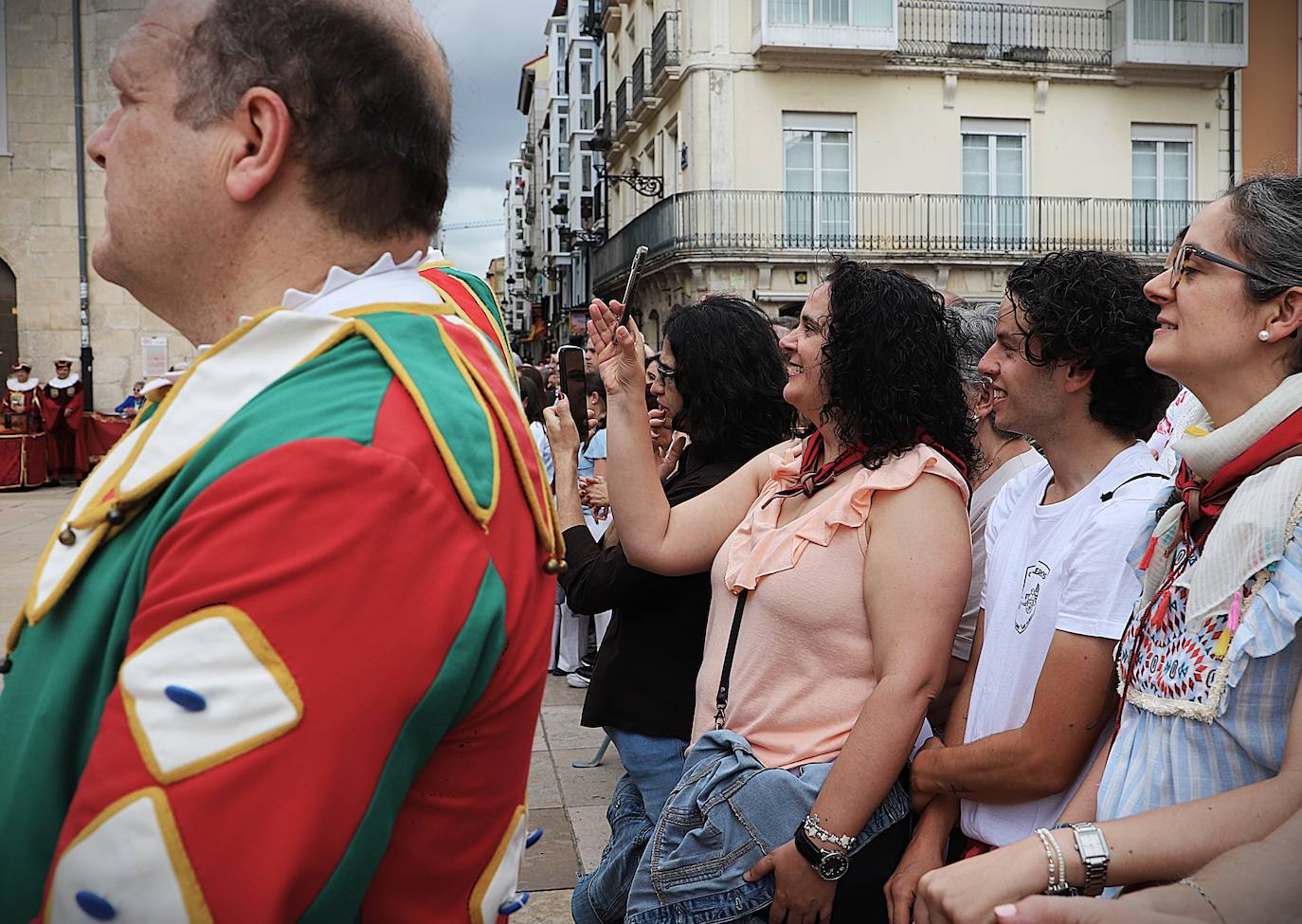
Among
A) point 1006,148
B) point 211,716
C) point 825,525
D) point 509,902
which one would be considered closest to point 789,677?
point 825,525

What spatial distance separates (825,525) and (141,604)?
1596 mm

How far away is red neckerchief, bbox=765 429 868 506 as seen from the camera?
2502mm

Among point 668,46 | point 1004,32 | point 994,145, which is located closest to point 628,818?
point 668,46

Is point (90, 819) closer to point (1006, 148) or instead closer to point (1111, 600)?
point (1111, 600)

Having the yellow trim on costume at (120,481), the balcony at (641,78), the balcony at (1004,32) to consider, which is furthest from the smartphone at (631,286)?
the balcony at (641,78)

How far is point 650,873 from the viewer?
232 centimetres

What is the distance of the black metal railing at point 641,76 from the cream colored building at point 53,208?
10416 mm

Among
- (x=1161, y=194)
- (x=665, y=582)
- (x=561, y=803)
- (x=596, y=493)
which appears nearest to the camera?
(x=665, y=582)

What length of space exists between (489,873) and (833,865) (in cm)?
108

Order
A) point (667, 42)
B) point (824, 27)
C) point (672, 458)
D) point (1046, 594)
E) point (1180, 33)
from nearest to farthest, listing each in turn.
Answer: point (1046, 594)
point (672, 458)
point (824, 27)
point (667, 42)
point (1180, 33)

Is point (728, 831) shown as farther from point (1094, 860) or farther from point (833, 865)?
point (1094, 860)

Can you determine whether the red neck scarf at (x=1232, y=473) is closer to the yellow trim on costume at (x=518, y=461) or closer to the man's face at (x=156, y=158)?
the yellow trim on costume at (x=518, y=461)

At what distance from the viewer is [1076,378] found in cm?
245

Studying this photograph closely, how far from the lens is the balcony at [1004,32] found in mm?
21172
